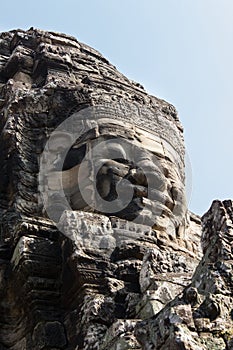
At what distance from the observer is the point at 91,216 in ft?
25.1

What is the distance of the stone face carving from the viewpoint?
627 centimetres

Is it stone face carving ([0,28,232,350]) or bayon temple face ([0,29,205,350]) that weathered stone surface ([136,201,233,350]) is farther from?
bayon temple face ([0,29,205,350])

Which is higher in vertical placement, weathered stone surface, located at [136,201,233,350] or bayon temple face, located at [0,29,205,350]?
bayon temple face, located at [0,29,205,350]

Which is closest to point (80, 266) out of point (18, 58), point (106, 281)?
point (106, 281)

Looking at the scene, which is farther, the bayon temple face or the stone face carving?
the bayon temple face

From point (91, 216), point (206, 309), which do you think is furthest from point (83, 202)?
point (206, 309)

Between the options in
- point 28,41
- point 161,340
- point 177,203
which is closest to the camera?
point 161,340

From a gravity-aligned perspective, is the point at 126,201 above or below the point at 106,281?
above

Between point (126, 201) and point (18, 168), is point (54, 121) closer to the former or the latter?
point (18, 168)

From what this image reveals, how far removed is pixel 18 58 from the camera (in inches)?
475

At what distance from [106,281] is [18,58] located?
6175 millimetres

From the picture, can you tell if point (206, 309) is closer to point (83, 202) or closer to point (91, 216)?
point (91, 216)

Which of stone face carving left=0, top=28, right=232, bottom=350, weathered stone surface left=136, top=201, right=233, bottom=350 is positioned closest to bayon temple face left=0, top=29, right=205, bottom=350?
stone face carving left=0, top=28, right=232, bottom=350

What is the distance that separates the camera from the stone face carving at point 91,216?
6273mm
